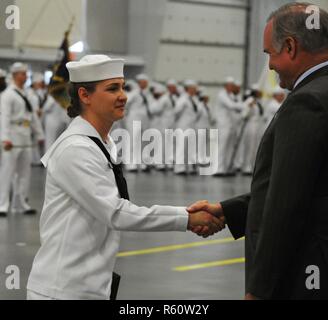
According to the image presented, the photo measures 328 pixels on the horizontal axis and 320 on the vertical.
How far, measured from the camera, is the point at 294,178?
308 cm

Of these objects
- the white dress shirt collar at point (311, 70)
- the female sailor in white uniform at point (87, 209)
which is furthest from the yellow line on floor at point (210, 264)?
the white dress shirt collar at point (311, 70)

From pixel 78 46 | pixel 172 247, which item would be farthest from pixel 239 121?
pixel 172 247

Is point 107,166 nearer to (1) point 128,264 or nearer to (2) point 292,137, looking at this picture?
(2) point 292,137

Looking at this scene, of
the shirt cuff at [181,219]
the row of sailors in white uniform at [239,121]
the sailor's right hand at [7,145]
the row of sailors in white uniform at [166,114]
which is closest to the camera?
the shirt cuff at [181,219]

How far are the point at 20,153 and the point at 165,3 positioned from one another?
17.4 m

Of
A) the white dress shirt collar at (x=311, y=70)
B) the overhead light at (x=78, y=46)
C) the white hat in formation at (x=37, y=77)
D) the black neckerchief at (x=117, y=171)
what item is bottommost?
the white hat in formation at (x=37, y=77)

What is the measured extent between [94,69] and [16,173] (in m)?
9.15

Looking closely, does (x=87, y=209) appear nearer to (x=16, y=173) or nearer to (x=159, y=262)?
(x=159, y=262)

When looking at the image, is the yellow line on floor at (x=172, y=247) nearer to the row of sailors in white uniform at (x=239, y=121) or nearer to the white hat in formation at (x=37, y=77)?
the row of sailors in white uniform at (x=239, y=121)

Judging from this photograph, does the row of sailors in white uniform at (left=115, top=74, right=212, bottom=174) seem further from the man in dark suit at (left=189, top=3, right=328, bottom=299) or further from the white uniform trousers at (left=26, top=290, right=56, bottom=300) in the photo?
the man in dark suit at (left=189, top=3, right=328, bottom=299)

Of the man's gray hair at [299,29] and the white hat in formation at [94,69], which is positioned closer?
the man's gray hair at [299,29]

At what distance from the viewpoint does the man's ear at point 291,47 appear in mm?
3229

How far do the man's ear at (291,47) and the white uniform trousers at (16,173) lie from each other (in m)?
9.45

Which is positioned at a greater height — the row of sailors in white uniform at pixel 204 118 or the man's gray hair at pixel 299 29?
the man's gray hair at pixel 299 29
